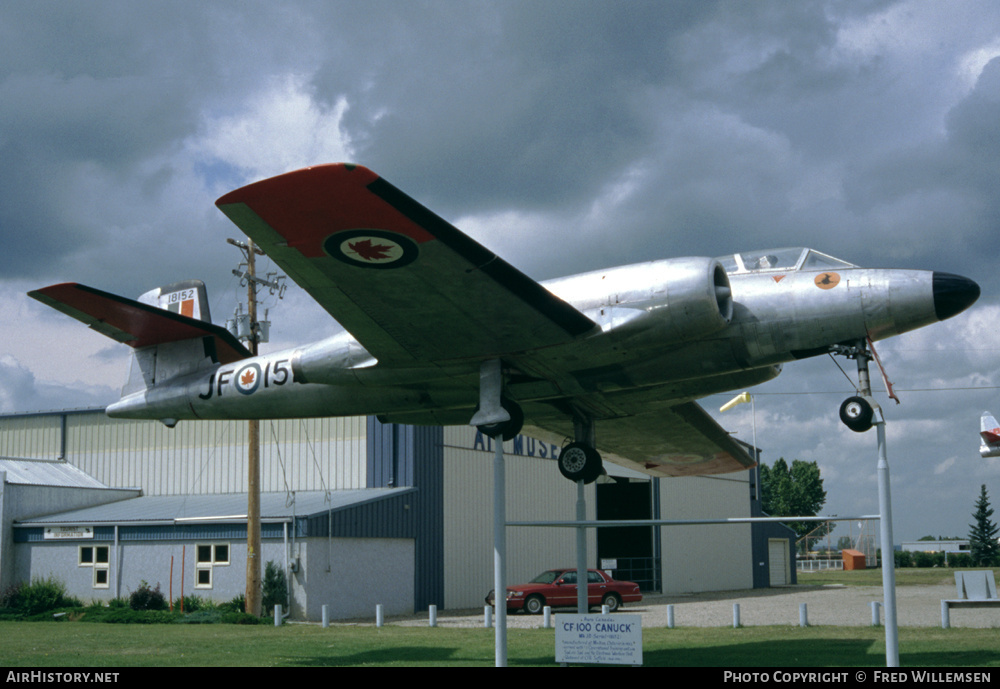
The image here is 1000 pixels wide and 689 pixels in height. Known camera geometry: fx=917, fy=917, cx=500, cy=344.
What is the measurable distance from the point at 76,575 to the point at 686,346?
3058 centimetres

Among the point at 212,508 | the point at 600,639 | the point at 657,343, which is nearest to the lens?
the point at 600,639

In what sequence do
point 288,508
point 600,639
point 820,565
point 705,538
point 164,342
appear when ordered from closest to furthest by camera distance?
point 600,639, point 164,342, point 288,508, point 705,538, point 820,565

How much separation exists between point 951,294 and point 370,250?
737 centimetres

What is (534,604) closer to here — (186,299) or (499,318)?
(186,299)

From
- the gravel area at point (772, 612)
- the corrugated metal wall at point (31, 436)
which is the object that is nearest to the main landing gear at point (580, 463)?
the gravel area at point (772, 612)

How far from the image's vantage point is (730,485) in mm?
56906

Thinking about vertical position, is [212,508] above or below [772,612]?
above

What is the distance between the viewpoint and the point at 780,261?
42.1 ft

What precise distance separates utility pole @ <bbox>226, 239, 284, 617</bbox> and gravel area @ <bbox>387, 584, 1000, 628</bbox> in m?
4.92

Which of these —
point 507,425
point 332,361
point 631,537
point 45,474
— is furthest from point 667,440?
point 631,537

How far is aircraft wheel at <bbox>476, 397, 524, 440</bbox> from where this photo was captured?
42.7 feet

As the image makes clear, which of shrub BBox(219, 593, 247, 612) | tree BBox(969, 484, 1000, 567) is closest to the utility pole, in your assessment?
shrub BBox(219, 593, 247, 612)

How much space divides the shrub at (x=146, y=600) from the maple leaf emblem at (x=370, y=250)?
85.4ft

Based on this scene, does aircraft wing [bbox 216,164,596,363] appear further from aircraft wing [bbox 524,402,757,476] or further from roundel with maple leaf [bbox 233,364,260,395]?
aircraft wing [bbox 524,402,757,476]
